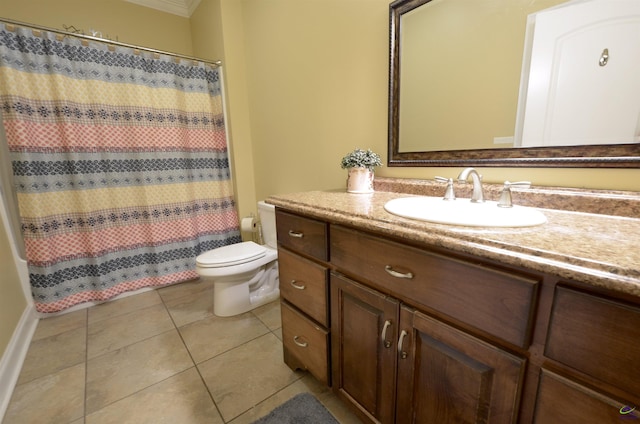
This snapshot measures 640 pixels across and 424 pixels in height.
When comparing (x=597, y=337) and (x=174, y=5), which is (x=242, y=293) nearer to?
(x=597, y=337)

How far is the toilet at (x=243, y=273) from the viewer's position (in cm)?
166

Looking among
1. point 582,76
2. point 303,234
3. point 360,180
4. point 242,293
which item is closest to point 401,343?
point 303,234

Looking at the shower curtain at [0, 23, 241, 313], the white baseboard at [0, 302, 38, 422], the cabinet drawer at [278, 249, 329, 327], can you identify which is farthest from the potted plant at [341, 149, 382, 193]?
the white baseboard at [0, 302, 38, 422]

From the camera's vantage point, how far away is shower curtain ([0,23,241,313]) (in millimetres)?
1635

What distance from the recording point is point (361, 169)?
1237 mm

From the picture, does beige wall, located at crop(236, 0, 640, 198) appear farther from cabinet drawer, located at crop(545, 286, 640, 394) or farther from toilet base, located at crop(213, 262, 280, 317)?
toilet base, located at crop(213, 262, 280, 317)

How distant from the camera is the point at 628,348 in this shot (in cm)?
42

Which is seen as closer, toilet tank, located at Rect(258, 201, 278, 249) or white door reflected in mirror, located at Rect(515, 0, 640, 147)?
white door reflected in mirror, located at Rect(515, 0, 640, 147)

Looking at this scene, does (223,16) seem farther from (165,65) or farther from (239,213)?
(239,213)

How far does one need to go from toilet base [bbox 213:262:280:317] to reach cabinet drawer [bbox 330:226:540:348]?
1173 mm

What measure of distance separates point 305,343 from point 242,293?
0.81 meters

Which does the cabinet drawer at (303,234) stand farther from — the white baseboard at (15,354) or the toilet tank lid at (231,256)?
the white baseboard at (15,354)

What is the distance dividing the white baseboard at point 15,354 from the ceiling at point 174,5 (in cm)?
254

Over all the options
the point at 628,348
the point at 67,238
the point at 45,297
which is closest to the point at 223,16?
the point at 67,238
